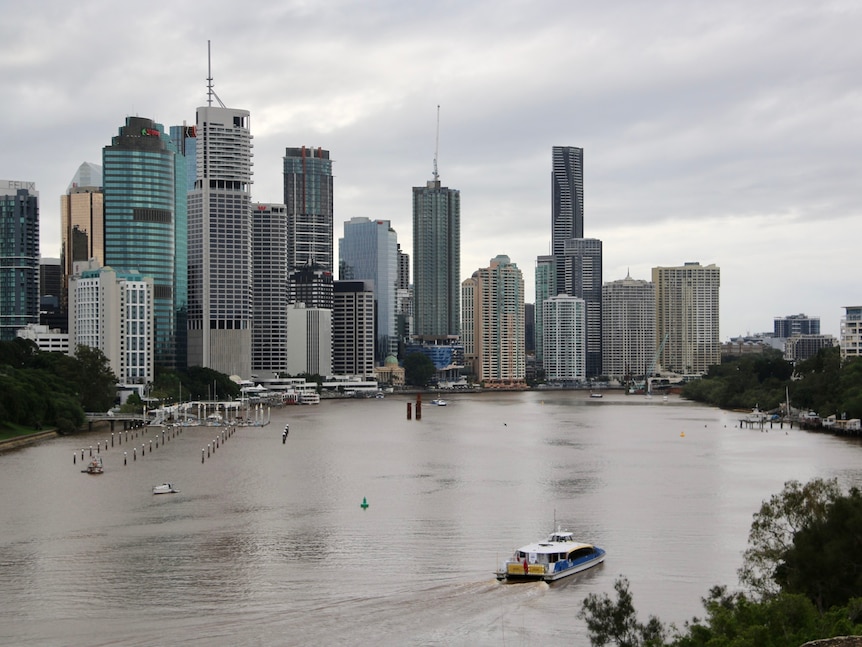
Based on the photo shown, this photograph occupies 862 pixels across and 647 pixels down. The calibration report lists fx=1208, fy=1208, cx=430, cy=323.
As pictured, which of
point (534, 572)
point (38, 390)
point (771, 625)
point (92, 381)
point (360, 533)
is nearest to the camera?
point (771, 625)

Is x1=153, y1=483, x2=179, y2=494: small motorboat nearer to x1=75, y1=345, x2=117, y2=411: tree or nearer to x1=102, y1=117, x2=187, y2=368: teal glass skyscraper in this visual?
x1=75, y1=345, x2=117, y2=411: tree

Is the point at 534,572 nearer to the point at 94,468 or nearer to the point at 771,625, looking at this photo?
the point at 771,625

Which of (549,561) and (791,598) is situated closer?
(791,598)

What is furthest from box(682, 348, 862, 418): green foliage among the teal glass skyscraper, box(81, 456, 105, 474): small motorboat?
the teal glass skyscraper

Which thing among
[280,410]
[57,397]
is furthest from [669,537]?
[280,410]

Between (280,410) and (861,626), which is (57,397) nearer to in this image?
(280,410)

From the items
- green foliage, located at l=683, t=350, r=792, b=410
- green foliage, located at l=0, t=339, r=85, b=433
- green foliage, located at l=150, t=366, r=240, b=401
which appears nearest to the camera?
green foliage, located at l=0, t=339, r=85, b=433

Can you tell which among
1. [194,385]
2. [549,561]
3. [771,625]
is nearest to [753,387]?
[194,385]
